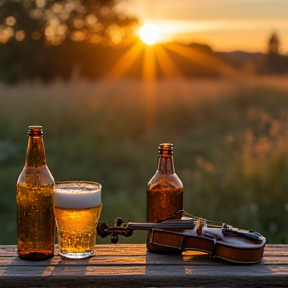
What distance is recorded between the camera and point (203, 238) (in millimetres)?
1925

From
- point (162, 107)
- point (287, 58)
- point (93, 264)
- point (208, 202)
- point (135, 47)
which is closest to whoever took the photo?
point (93, 264)

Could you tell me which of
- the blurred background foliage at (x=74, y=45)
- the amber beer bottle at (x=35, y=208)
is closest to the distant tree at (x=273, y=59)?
the blurred background foliage at (x=74, y=45)

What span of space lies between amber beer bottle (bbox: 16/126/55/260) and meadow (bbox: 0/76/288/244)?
228 cm

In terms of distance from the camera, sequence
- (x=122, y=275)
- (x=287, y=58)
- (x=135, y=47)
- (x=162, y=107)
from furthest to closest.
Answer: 1. (x=287, y=58)
2. (x=135, y=47)
3. (x=162, y=107)
4. (x=122, y=275)

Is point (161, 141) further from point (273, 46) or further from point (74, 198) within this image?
point (273, 46)

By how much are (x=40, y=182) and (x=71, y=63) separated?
18.1 m

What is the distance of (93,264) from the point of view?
6.30ft

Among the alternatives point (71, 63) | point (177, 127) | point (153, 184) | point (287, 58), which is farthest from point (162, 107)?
point (287, 58)

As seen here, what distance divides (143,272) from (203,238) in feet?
0.83

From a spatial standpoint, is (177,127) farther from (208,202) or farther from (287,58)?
(287,58)

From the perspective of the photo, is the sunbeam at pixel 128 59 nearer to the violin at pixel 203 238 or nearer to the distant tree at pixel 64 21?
the distant tree at pixel 64 21

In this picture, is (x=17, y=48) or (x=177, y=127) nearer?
(x=177, y=127)

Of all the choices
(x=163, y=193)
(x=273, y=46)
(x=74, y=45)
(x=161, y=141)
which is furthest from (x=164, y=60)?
(x=163, y=193)

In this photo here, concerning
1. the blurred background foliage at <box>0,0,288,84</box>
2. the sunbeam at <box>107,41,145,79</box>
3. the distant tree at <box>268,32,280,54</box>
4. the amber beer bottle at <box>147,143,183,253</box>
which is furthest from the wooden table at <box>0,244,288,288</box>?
the distant tree at <box>268,32,280,54</box>
